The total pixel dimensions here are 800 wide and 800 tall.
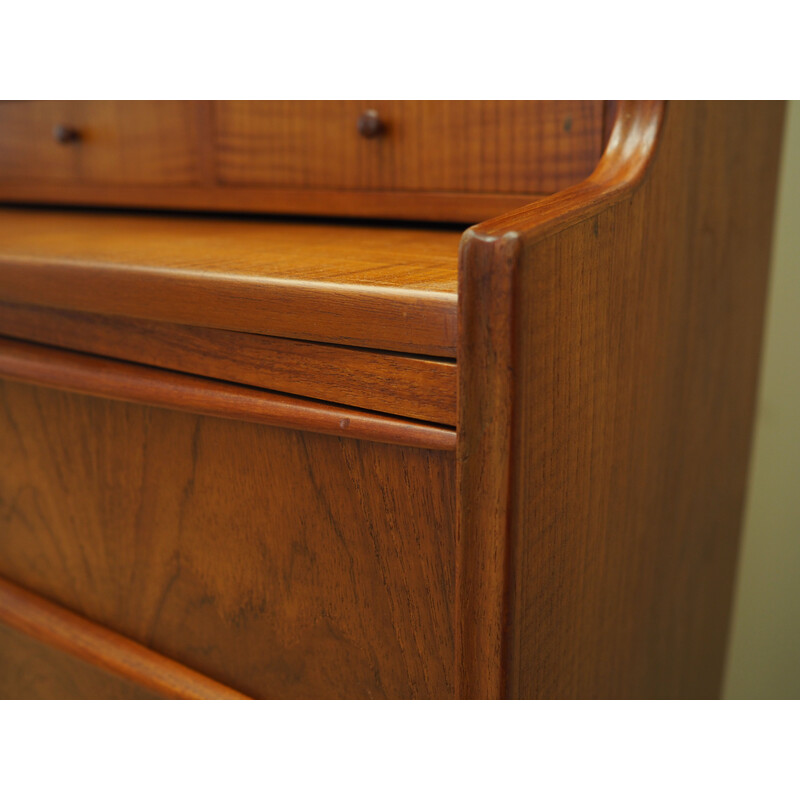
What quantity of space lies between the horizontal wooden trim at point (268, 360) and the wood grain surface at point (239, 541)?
0.02 m

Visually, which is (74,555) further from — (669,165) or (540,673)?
(669,165)

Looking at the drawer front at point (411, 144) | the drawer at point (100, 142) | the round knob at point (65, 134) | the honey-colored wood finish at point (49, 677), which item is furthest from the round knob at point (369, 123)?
the honey-colored wood finish at point (49, 677)

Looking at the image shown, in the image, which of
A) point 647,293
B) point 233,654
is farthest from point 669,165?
point 233,654

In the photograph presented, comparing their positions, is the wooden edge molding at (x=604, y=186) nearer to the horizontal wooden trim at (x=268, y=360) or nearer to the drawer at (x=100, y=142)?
the horizontal wooden trim at (x=268, y=360)

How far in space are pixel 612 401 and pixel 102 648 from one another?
0.34m

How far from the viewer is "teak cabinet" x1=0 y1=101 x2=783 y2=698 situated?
327 millimetres

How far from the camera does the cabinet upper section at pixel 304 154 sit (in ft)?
1.60

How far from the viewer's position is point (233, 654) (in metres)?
0.45

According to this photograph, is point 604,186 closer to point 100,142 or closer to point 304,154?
point 304,154

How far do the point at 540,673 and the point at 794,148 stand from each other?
0.46 metres

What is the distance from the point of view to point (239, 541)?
0.42m

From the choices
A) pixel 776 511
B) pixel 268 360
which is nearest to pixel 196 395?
pixel 268 360

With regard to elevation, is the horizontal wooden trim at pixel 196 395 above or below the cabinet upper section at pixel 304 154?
below

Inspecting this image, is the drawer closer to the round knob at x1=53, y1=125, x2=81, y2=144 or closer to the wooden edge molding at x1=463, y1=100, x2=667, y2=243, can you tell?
the round knob at x1=53, y1=125, x2=81, y2=144
